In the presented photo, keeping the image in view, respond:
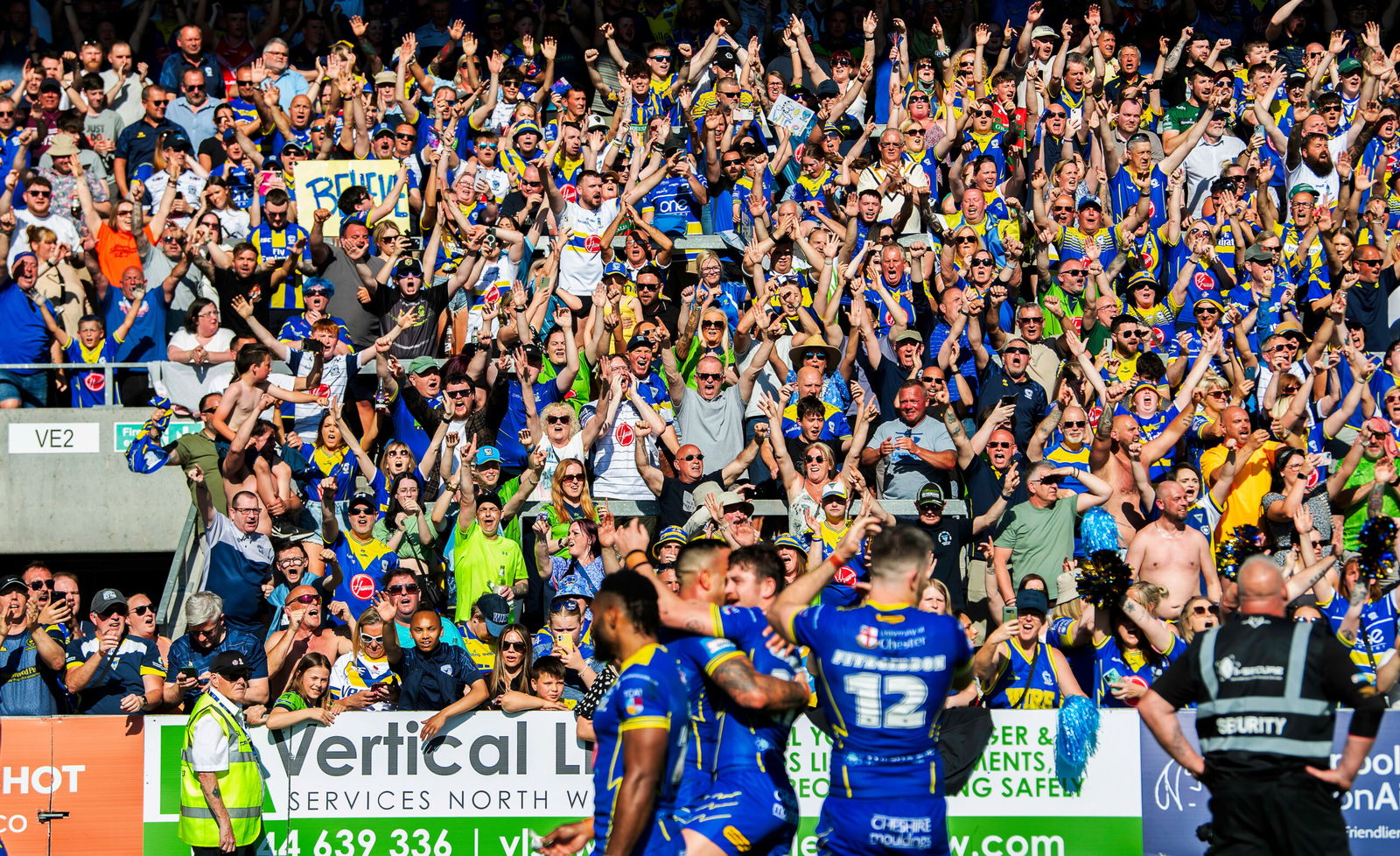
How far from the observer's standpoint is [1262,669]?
7.68 metres

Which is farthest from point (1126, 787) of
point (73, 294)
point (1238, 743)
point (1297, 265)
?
point (73, 294)

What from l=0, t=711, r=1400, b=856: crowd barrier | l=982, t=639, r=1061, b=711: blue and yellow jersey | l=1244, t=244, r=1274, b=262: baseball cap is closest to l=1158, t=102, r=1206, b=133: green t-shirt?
l=1244, t=244, r=1274, b=262: baseball cap

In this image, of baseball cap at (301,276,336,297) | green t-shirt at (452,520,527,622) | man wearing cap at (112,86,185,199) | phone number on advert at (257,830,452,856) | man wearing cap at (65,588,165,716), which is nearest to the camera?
phone number on advert at (257,830,452,856)

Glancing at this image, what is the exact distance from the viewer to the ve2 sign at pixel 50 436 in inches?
628

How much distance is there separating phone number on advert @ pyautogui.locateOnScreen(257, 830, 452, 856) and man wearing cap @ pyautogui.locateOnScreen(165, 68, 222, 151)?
1052 centimetres

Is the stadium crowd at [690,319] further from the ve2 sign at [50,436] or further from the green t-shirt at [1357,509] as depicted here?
the ve2 sign at [50,436]

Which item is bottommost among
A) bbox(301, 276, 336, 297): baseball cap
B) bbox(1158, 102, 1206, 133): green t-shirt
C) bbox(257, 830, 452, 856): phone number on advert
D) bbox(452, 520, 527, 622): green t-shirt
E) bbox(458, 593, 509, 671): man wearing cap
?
bbox(257, 830, 452, 856): phone number on advert

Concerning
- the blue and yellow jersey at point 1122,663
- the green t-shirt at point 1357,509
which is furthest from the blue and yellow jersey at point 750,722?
the green t-shirt at point 1357,509

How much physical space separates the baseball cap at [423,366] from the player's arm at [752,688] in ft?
25.2

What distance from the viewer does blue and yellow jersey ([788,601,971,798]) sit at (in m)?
7.67

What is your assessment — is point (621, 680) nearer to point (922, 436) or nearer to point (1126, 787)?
point (1126, 787)

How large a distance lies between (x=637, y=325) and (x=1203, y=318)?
5043 mm

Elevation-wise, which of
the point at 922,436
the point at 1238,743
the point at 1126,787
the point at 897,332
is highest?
the point at 897,332

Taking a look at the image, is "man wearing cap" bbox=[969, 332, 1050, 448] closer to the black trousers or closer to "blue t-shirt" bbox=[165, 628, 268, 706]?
"blue t-shirt" bbox=[165, 628, 268, 706]
